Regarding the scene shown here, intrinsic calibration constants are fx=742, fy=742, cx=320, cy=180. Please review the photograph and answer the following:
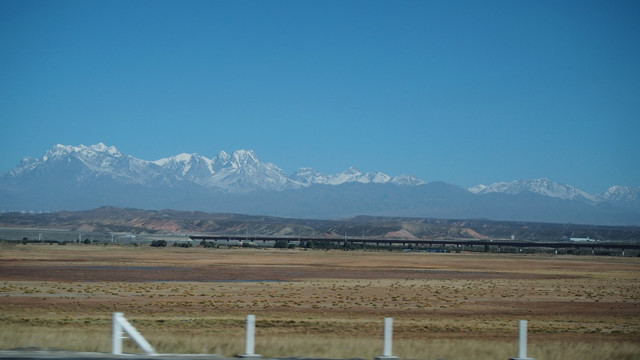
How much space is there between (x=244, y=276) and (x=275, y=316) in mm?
28318

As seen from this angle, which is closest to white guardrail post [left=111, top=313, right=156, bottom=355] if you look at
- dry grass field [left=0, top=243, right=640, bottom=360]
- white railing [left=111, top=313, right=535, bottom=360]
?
white railing [left=111, top=313, right=535, bottom=360]

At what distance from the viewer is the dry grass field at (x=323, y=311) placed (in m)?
20.5

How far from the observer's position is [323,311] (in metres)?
37.0

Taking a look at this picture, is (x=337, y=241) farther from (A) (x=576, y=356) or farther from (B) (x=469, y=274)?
(A) (x=576, y=356)

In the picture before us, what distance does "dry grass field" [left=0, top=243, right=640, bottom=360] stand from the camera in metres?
20.5

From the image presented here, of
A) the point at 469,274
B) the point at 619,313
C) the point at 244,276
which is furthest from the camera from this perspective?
the point at 469,274

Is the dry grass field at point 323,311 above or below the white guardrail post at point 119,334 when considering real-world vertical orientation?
below

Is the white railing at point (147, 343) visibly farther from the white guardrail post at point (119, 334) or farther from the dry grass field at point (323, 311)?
the dry grass field at point (323, 311)

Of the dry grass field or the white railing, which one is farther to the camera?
the dry grass field

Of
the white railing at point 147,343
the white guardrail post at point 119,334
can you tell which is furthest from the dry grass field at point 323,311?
the white guardrail post at point 119,334

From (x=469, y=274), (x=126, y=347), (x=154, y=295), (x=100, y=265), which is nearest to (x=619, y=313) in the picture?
(x=154, y=295)

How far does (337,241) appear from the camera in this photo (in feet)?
575

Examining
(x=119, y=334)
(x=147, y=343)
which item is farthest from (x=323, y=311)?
(x=119, y=334)

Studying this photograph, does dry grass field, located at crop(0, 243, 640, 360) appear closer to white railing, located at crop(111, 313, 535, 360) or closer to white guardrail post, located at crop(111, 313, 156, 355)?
white railing, located at crop(111, 313, 535, 360)
